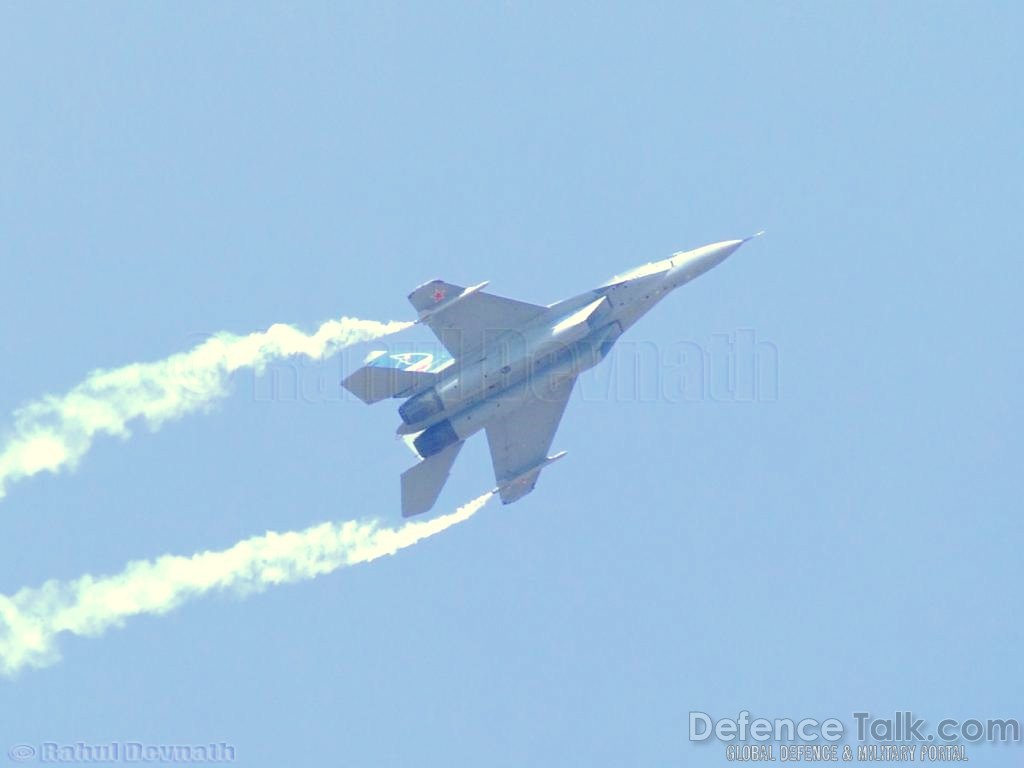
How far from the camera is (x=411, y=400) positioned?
141 feet

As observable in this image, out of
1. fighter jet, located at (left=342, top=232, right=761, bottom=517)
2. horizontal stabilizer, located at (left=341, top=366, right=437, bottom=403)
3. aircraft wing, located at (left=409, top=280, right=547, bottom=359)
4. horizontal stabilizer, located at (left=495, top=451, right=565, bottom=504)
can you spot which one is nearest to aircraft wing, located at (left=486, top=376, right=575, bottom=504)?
horizontal stabilizer, located at (left=495, top=451, right=565, bottom=504)

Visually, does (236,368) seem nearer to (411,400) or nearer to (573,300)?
(411,400)

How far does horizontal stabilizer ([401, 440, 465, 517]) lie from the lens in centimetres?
4531

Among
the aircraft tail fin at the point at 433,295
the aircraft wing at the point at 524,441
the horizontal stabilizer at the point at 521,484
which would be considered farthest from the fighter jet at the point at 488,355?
the horizontal stabilizer at the point at 521,484

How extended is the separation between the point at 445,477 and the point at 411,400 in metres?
4.11

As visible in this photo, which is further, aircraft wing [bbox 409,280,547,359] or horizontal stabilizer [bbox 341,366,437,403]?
horizontal stabilizer [bbox 341,366,437,403]

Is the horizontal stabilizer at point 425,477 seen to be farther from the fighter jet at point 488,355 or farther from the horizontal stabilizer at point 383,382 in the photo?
the horizontal stabilizer at point 383,382

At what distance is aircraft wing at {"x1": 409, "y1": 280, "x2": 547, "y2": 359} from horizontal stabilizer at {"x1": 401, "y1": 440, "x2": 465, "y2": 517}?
443 cm

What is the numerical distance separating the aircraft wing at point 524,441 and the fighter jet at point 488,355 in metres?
1.48

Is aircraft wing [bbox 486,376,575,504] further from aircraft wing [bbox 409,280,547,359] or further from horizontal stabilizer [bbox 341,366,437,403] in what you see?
horizontal stabilizer [bbox 341,366,437,403]

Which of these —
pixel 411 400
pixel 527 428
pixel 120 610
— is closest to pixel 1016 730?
pixel 527 428

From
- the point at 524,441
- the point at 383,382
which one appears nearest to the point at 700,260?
the point at 524,441

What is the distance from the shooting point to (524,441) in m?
47.1

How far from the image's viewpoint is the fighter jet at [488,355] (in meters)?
42.4
